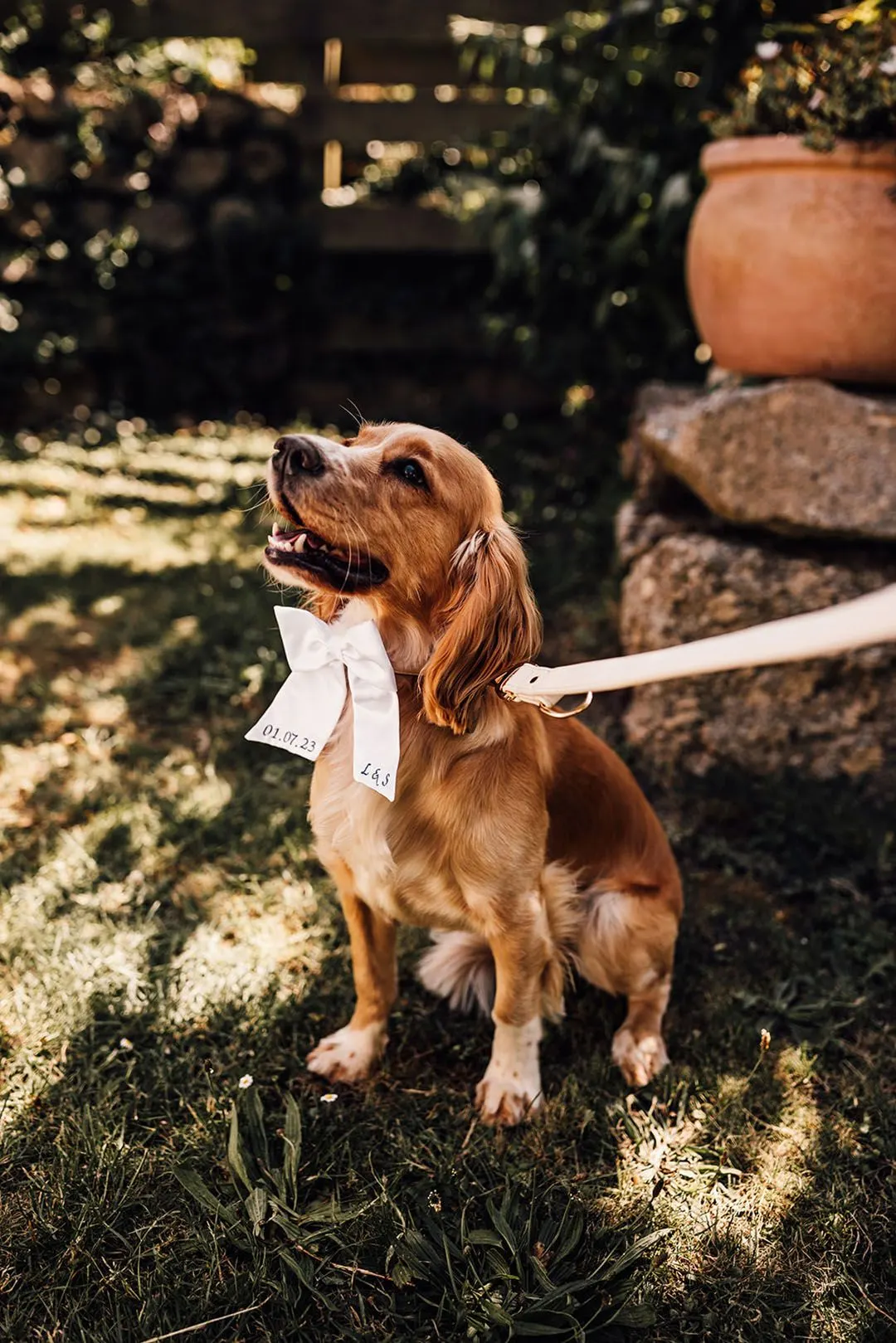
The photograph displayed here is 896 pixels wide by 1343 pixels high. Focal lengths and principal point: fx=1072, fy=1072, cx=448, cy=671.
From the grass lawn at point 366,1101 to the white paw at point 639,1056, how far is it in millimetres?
38

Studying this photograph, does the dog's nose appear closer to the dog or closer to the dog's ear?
the dog

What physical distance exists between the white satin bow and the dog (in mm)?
87

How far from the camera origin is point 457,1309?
186cm

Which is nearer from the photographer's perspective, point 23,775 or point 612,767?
point 612,767

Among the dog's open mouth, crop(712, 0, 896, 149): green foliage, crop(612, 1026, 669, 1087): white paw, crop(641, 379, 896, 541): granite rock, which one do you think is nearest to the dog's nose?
the dog's open mouth

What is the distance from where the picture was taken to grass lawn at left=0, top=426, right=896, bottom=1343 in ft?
6.30

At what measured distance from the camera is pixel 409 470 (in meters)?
2.05

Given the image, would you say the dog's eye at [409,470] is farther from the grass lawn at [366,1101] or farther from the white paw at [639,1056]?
the white paw at [639,1056]

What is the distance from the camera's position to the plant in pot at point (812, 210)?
133 inches

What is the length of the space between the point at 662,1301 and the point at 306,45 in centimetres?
834

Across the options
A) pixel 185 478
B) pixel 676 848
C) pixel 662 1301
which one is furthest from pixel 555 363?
pixel 662 1301

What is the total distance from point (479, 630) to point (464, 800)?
0.37m

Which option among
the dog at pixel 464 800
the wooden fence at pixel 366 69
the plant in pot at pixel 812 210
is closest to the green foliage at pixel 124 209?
the wooden fence at pixel 366 69

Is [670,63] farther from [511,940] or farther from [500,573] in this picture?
[511,940]
